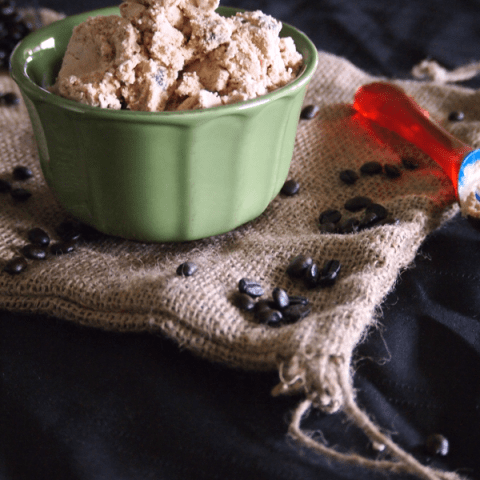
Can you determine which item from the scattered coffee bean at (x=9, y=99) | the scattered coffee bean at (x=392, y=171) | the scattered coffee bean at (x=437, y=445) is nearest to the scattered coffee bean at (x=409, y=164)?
the scattered coffee bean at (x=392, y=171)

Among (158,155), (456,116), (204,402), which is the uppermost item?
(158,155)

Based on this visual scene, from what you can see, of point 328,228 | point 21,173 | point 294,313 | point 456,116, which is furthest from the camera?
point 456,116

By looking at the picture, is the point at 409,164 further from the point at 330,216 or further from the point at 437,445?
the point at 437,445

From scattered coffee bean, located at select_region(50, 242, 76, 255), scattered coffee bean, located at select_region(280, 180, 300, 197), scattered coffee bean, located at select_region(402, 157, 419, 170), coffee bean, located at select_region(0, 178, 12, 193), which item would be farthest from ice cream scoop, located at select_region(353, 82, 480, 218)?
coffee bean, located at select_region(0, 178, 12, 193)

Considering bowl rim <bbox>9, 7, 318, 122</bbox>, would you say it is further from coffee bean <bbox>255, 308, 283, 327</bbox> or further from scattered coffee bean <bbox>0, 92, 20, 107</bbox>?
scattered coffee bean <bbox>0, 92, 20, 107</bbox>

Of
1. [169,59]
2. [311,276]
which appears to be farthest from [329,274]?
[169,59]

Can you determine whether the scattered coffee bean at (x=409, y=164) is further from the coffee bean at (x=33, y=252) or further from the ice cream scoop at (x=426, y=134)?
the coffee bean at (x=33, y=252)
